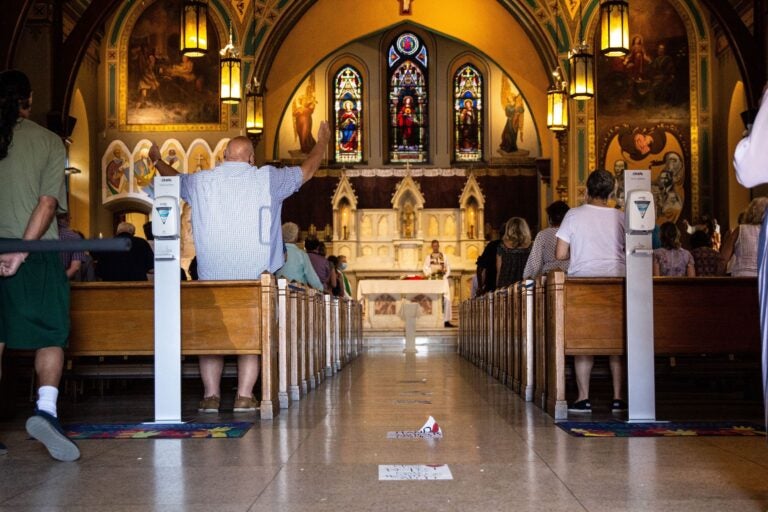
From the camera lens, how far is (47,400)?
176 inches

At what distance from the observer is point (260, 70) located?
2069 cm

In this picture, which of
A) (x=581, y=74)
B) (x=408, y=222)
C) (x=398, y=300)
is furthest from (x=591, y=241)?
(x=408, y=222)

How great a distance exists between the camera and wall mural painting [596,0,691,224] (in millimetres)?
19281

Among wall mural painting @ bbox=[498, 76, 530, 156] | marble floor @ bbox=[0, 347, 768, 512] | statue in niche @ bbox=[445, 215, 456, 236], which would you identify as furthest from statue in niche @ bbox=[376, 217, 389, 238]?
marble floor @ bbox=[0, 347, 768, 512]

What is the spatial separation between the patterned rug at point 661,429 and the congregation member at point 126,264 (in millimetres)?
4800

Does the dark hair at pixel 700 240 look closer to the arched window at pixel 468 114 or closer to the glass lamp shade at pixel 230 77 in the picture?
the glass lamp shade at pixel 230 77

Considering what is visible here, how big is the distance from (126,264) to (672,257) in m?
4.78

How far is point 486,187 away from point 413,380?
16.9 metres

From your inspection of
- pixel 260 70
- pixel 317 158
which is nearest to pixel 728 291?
pixel 317 158

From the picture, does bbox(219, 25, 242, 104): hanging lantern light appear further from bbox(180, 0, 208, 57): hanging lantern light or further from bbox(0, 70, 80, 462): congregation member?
bbox(0, 70, 80, 462): congregation member

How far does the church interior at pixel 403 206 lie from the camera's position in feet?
13.3

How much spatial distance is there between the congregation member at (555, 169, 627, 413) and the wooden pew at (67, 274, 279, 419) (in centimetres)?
189

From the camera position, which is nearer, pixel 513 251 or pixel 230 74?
pixel 513 251

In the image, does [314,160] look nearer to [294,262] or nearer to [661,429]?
[661,429]
